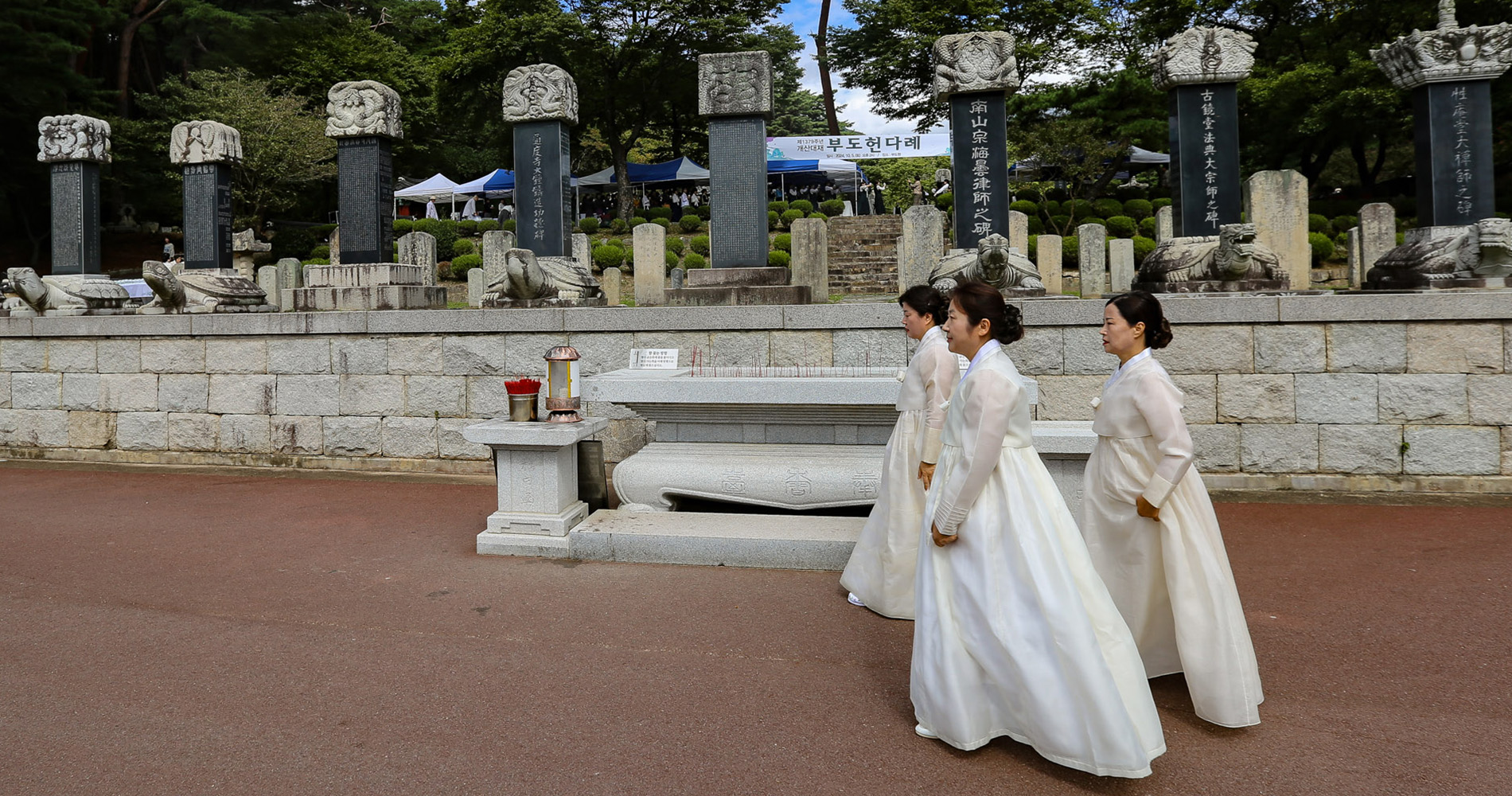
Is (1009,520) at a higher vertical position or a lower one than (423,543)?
higher

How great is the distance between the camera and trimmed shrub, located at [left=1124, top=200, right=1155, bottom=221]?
24641mm

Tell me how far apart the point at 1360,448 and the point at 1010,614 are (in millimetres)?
5636

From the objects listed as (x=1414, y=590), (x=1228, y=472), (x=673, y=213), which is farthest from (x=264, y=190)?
(x=1414, y=590)

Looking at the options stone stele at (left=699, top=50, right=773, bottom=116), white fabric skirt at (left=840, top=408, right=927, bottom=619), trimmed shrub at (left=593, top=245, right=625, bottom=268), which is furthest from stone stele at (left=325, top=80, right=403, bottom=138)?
trimmed shrub at (left=593, top=245, right=625, bottom=268)

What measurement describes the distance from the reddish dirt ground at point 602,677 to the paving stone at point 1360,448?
3.23 feet

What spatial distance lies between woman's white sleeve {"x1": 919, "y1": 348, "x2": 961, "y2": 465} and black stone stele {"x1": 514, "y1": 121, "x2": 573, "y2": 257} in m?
6.46

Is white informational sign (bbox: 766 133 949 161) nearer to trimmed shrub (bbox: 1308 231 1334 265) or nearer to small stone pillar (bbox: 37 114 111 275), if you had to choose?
trimmed shrub (bbox: 1308 231 1334 265)

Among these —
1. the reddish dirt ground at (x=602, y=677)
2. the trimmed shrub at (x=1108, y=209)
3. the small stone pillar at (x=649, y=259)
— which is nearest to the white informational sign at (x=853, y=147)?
the trimmed shrub at (x=1108, y=209)

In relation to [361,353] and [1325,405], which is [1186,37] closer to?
[1325,405]

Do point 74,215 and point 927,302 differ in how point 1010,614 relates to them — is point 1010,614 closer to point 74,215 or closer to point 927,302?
point 927,302

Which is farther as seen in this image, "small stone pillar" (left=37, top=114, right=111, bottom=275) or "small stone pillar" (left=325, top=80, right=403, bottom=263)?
"small stone pillar" (left=37, top=114, right=111, bottom=275)

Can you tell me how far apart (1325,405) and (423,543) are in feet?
22.1

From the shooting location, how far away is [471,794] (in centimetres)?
281

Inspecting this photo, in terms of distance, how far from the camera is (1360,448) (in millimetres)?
6961
